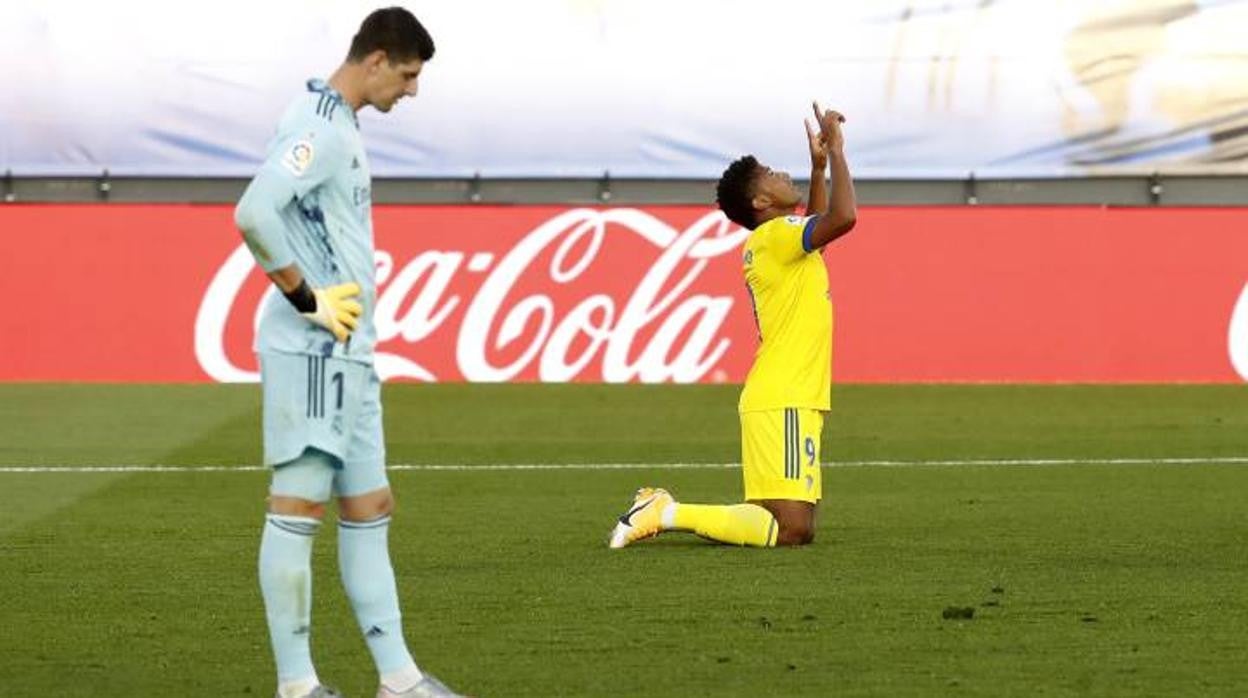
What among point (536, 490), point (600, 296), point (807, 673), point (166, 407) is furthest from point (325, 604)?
point (600, 296)

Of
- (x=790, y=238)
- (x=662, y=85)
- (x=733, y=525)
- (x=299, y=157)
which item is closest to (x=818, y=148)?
(x=790, y=238)

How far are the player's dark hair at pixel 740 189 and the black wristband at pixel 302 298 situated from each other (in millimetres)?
4282

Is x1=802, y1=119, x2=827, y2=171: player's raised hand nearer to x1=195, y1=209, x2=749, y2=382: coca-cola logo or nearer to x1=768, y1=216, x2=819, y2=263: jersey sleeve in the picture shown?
x1=768, y1=216, x2=819, y2=263: jersey sleeve

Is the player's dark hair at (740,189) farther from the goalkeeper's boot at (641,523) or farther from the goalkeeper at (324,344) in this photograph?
the goalkeeper at (324,344)

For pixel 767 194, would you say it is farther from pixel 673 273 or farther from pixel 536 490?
pixel 673 273

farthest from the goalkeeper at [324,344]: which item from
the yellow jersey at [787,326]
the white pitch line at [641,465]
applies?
the white pitch line at [641,465]

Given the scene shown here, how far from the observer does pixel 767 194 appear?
Result: 36.7ft

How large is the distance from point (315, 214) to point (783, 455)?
4.17m

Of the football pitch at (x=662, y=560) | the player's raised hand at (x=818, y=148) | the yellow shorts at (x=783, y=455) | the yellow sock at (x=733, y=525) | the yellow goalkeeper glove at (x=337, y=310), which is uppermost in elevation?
the player's raised hand at (x=818, y=148)

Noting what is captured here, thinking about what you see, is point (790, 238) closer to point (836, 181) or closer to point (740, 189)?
point (740, 189)

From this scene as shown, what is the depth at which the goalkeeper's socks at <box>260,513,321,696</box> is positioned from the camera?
7250 mm

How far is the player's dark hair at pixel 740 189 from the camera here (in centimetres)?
1119

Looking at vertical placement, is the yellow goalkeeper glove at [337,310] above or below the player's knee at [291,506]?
above

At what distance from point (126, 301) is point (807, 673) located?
44.8ft
